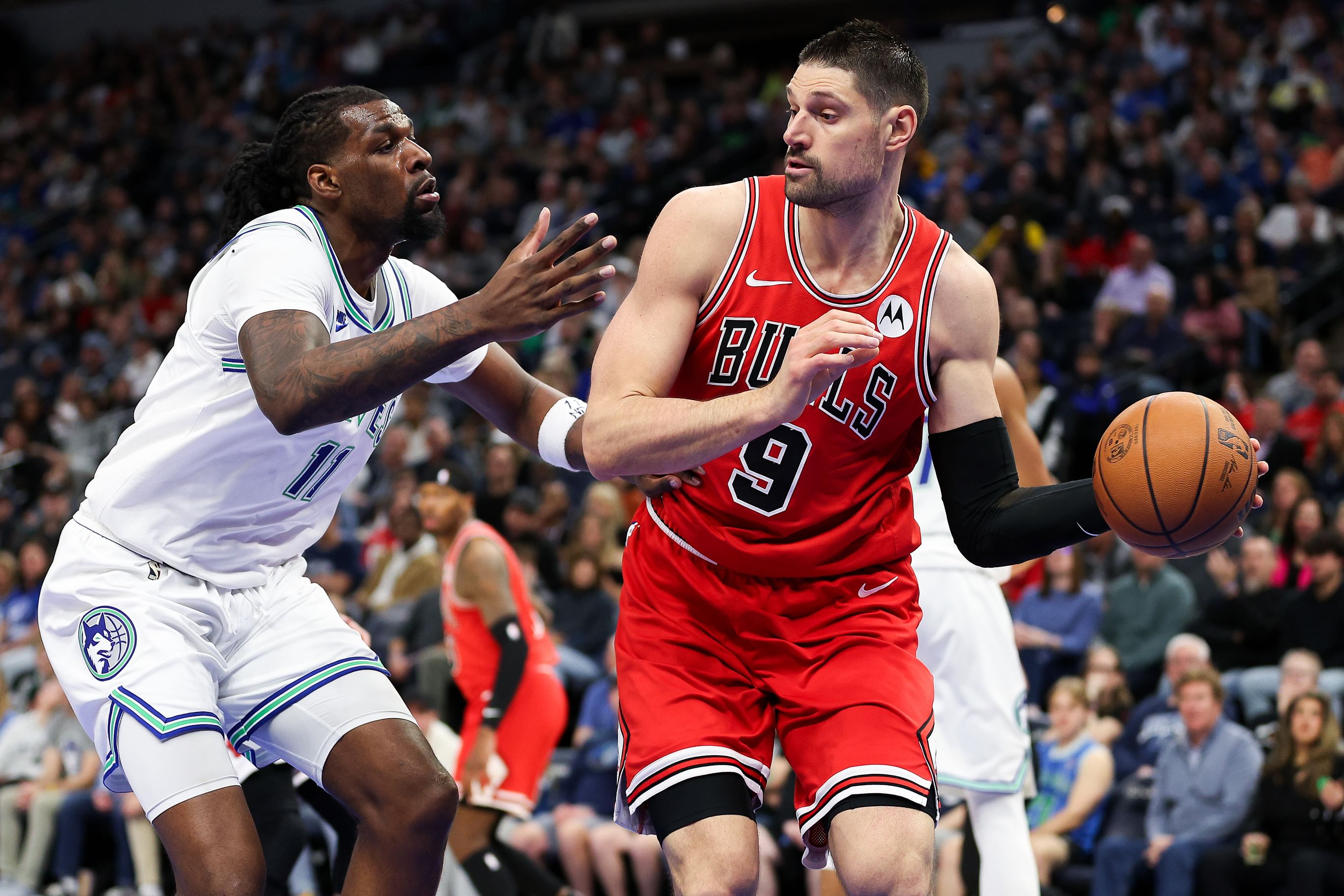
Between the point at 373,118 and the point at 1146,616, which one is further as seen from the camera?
the point at 1146,616

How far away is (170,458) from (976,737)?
9.43 ft

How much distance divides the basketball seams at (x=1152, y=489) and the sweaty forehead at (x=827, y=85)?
1.02 m

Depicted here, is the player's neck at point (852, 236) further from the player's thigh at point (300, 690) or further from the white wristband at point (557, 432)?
the player's thigh at point (300, 690)

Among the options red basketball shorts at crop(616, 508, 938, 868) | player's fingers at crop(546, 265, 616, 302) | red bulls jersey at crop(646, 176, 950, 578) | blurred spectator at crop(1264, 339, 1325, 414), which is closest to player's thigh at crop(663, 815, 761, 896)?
red basketball shorts at crop(616, 508, 938, 868)

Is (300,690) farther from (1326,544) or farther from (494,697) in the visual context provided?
(1326,544)

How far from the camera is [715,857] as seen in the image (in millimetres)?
3188

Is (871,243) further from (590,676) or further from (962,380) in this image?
(590,676)

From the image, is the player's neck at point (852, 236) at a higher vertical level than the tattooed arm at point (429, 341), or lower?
higher

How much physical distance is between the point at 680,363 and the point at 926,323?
2.00 feet

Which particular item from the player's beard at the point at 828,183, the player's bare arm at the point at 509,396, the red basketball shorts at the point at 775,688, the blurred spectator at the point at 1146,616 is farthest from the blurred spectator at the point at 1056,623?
the player's beard at the point at 828,183

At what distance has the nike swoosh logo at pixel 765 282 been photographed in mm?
3430

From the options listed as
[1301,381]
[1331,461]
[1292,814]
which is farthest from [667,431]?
[1301,381]

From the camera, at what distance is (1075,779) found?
23.8ft

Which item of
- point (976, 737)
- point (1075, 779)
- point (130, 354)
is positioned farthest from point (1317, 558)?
point (130, 354)
